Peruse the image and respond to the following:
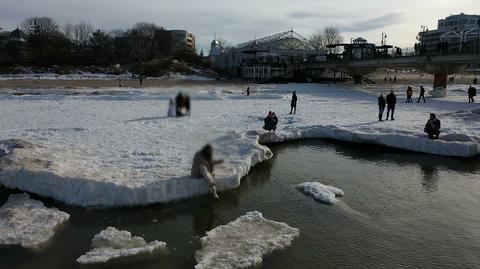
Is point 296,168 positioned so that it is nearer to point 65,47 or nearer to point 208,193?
point 208,193

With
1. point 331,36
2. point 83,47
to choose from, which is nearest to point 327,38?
point 331,36

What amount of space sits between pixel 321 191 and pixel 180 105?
912 centimetres

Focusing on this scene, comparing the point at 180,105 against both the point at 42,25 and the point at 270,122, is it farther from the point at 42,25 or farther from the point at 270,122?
the point at 42,25

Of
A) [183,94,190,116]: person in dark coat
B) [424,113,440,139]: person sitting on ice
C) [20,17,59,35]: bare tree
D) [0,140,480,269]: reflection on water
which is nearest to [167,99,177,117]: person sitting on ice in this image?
[183,94,190,116]: person in dark coat

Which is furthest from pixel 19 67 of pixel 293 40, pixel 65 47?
pixel 293 40

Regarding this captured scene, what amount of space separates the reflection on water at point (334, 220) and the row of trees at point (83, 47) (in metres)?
78.8

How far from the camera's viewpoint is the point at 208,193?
1435 cm

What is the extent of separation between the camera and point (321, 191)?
48.8 feet

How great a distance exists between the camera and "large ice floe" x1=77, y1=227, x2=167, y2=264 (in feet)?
33.1

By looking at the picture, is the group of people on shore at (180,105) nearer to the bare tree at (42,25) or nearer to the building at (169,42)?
the building at (169,42)

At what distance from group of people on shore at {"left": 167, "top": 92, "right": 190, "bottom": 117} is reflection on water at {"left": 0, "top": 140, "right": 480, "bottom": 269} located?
169 inches

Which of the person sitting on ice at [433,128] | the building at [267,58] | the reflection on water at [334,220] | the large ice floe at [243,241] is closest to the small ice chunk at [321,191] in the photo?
the reflection on water at [334,220]

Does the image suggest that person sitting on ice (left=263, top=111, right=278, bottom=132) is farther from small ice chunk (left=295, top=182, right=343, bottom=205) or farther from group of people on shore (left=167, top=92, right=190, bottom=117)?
group of people on shore (left=167, top=92, right=190, bottom=117)

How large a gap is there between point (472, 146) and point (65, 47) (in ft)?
381
